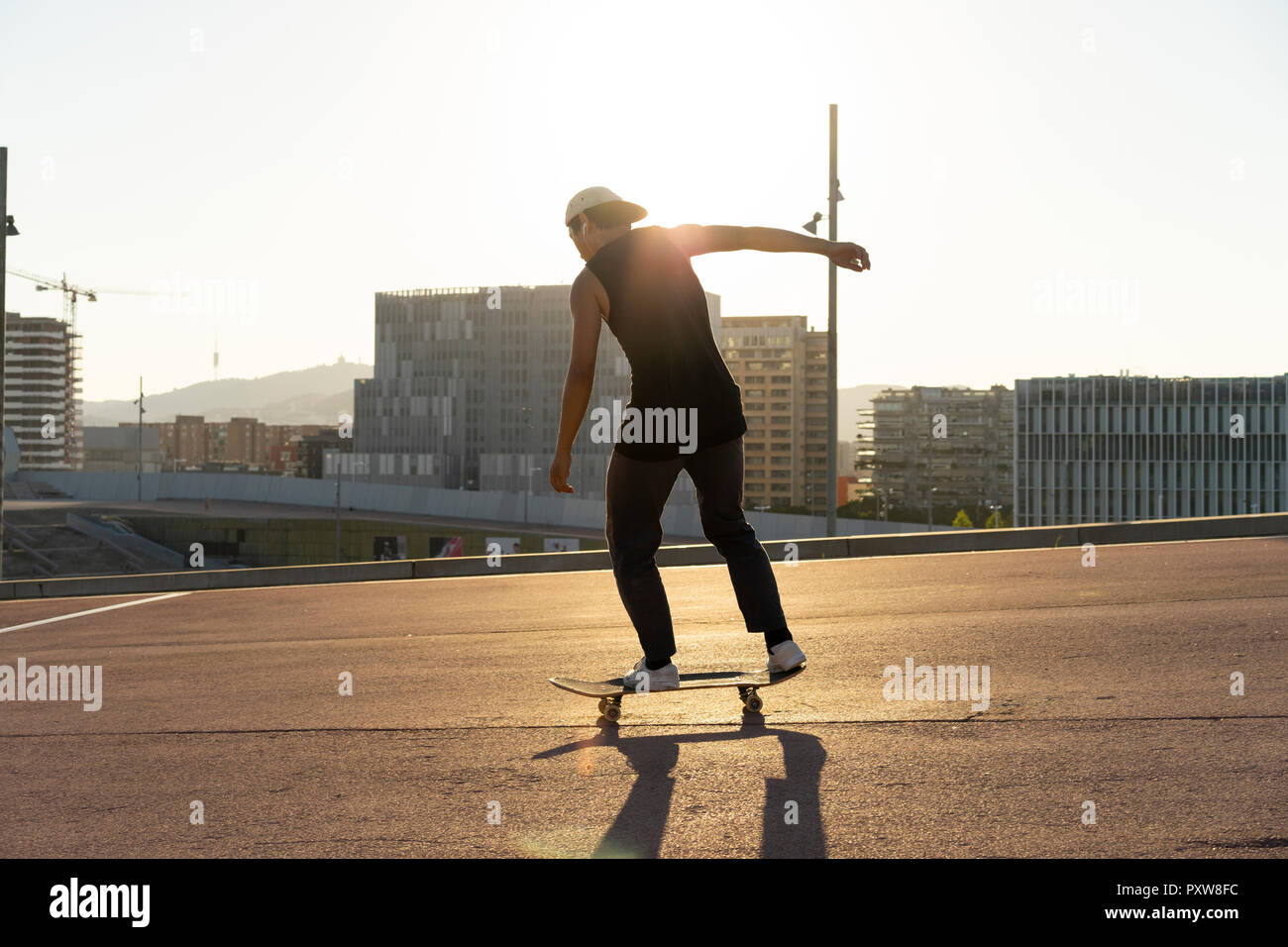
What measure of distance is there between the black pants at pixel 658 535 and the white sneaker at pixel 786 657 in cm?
8

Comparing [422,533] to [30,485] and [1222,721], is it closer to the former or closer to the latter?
[30,485]

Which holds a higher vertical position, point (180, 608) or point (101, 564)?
point (180, 608)

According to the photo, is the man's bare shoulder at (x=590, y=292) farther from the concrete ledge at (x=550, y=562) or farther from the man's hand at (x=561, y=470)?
the concrete ledge at (x=550, y=562)

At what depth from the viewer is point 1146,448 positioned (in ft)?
447

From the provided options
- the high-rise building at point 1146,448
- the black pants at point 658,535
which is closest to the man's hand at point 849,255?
the black pants at point 658,535

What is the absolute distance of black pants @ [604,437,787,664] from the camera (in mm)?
4551

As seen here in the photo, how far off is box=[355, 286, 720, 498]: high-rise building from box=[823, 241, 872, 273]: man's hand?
149 meters

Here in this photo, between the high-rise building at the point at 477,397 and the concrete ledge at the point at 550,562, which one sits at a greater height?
the high-rise building at the point at 477,397

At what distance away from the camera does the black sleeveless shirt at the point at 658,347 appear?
14.8 feet

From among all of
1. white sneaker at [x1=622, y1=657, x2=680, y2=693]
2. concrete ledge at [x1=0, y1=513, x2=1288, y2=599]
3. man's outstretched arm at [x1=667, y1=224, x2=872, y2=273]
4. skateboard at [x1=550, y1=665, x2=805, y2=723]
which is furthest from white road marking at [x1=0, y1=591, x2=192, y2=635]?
man's outstretched arm at [x1=667, y1=224, x2=872, y2=273]

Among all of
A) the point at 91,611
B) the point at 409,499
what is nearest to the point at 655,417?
the point at 91,611
